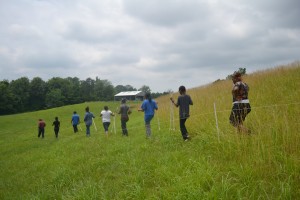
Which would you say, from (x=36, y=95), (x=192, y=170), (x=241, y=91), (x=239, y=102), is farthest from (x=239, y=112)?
(x=36, y=95)

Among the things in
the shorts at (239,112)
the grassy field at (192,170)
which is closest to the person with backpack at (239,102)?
the shorts at (239,112)

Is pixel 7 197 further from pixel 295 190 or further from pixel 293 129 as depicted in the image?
pixel 293 129

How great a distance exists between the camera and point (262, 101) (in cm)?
1048

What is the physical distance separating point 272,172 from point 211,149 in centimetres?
223

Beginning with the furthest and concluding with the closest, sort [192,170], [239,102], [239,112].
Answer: [239,102] < [239,112] < [192,170]

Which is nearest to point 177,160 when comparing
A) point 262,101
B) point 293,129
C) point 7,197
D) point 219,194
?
point 219,194

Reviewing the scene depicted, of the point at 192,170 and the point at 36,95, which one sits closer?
the point at 192,170

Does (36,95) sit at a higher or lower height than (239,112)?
higher

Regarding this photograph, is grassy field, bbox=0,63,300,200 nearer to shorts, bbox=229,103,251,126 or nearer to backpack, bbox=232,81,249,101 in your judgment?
shorts, bbox=229,103,251,126

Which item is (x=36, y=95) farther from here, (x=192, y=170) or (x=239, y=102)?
(x=192, y=170)

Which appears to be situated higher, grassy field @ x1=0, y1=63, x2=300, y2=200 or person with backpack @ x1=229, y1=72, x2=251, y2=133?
person with backpack @ x1=229, y1=72, x2=251, y2=133

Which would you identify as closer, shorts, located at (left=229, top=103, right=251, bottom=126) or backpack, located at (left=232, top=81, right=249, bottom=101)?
shorts, located at (left=229, top=103, right=251, bottom=126)

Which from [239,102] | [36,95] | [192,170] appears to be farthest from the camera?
[36,95]

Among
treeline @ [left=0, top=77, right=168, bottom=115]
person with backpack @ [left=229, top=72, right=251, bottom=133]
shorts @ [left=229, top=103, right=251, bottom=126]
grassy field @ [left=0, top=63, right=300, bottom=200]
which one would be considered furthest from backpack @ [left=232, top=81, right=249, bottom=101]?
treeline @ [left=0, top=77, right=168, bottom=115]
